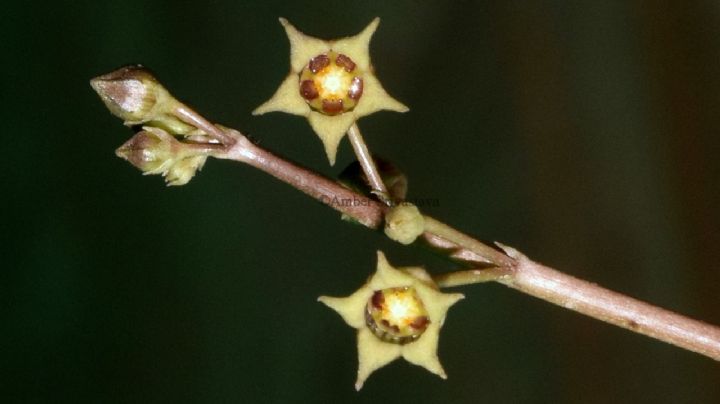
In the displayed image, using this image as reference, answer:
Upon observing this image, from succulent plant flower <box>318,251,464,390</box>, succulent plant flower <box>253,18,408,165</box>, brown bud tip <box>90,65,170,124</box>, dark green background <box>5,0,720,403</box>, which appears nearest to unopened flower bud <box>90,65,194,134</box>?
brown bud tip <box>90,65,170,124</box>

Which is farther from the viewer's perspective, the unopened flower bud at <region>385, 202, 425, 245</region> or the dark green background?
the dark green background

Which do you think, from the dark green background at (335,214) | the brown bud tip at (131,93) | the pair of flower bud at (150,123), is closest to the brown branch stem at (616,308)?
the pair of flower bud at (150,123)

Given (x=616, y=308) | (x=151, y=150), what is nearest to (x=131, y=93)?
(x=151, y=150)

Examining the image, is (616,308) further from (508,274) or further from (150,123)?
(150,123)

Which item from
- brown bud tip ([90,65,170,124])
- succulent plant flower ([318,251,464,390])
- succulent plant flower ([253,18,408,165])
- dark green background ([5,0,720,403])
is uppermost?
dark green background ([5,0,720,403])

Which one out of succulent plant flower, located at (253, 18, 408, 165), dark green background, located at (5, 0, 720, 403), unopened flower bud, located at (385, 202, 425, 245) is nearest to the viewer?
unopened flower bud, located at (385, 202, 425, 245)

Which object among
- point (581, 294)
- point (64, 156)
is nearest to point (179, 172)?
point (581, 294)

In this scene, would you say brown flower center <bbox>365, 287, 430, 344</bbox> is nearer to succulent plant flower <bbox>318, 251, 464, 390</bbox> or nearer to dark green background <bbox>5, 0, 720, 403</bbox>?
succulent plant flower <bbox>318, 251, 464, 390</bbox>
